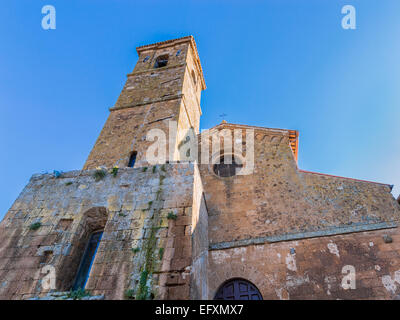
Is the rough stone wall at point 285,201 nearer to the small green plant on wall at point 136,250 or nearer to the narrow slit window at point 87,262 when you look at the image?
the small green plant on wall at point 136,250

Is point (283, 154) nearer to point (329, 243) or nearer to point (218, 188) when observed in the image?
point (218, 188)

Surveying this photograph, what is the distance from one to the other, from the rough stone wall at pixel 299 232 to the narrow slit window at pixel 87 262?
3088 millimetres

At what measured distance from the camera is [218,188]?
938 cm

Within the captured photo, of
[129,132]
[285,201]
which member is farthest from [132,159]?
[285,201]

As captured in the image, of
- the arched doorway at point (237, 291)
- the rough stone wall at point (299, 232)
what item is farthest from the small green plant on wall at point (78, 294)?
the arched doorway at point (237, 291)

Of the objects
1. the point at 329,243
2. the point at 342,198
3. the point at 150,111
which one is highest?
the point at 150,111

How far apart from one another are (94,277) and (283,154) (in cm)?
704

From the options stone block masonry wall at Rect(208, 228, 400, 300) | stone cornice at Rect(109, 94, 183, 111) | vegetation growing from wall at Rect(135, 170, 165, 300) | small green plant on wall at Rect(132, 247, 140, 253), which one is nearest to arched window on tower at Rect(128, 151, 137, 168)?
stone cornice at Rect(109, 94, 183, 111)

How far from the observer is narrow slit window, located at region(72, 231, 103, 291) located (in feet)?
19.7

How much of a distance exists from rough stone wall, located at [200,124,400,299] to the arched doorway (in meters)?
0.17

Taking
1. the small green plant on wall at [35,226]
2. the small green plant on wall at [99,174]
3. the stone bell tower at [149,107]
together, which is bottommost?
the small green plant on wall at [35,226]

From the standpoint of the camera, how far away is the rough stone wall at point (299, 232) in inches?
260

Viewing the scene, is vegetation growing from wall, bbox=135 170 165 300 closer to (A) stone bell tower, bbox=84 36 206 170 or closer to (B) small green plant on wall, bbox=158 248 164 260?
(B) small green plant on wall, bbox=158 248 164 260
